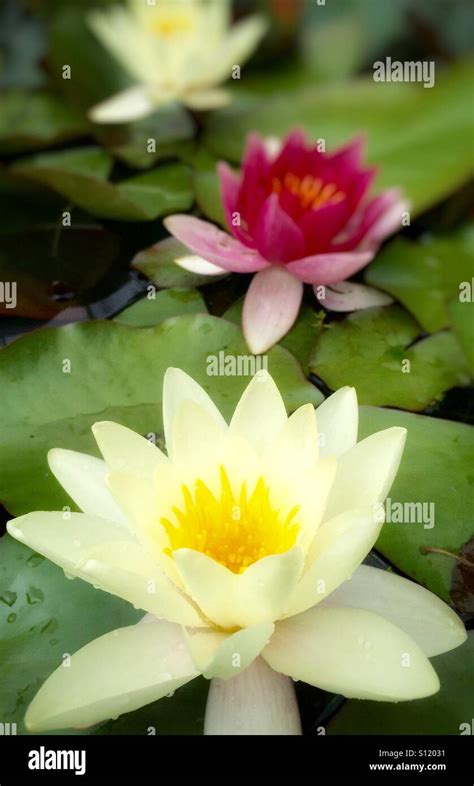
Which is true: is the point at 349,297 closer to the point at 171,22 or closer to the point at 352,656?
the point at 352,656

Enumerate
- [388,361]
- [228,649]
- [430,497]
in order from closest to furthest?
[228,649], [430,497], [388,361]

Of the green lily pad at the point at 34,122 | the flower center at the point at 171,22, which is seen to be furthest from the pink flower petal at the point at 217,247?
the flower center at the point at 171,22

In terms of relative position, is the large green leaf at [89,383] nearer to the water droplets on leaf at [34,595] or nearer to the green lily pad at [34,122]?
the water droplets on leaf at [34,595]

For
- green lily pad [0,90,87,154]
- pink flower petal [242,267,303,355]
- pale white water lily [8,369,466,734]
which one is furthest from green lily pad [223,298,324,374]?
green lily pad [0,90,87,154]

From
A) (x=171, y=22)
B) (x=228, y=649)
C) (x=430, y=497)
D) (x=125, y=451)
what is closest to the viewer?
(x=228, y=649)

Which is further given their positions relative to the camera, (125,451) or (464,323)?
(464,323)

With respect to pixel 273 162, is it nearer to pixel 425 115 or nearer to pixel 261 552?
pixel 425 115

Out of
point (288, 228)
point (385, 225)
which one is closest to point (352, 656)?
point (288, 228)
